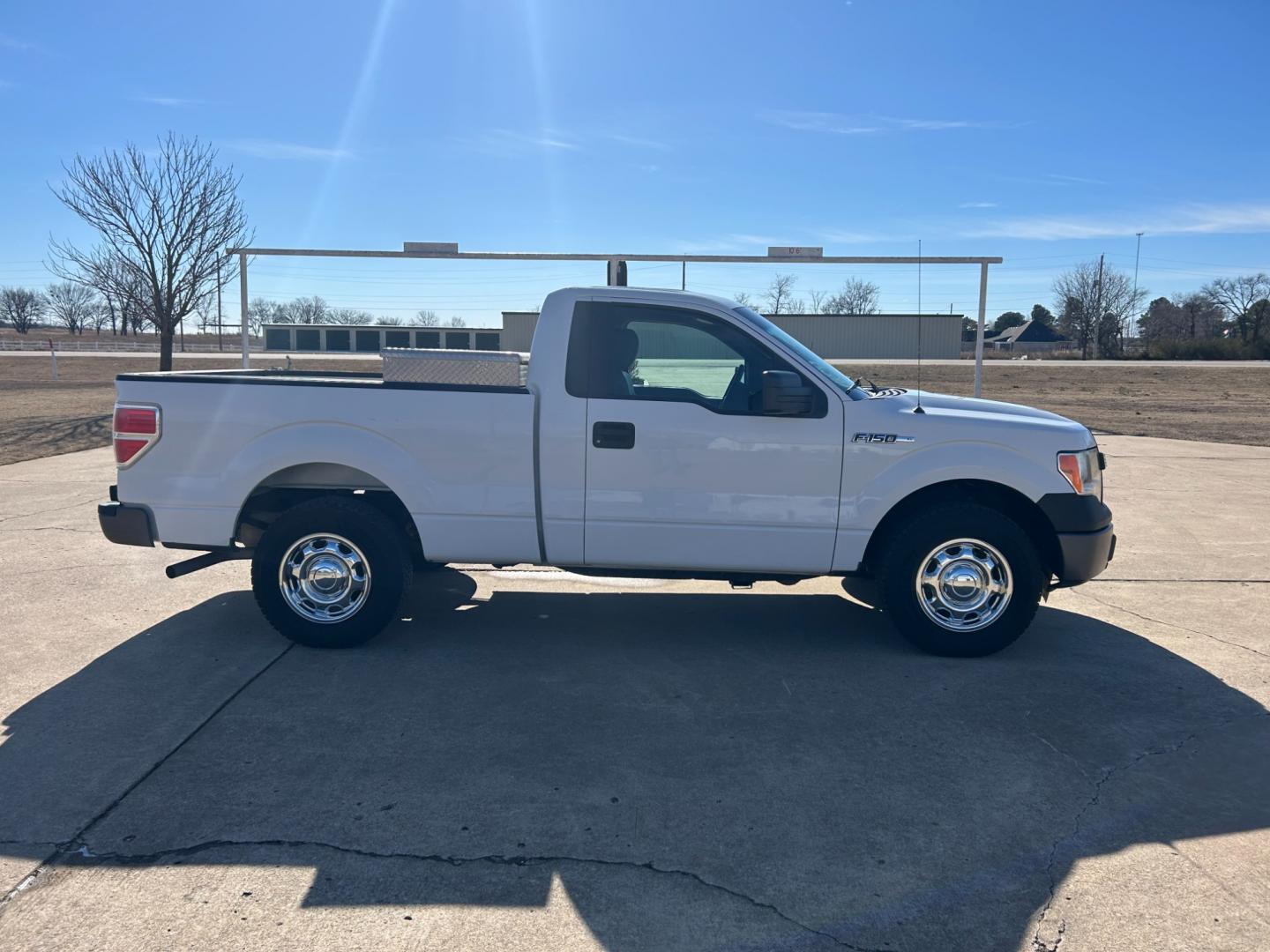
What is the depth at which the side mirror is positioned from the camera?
16.4 ft

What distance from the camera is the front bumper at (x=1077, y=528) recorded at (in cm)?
522

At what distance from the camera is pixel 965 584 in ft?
17.4

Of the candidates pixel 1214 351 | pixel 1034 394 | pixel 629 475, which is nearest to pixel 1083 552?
pixel 629 475

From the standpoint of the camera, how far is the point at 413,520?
5402mm

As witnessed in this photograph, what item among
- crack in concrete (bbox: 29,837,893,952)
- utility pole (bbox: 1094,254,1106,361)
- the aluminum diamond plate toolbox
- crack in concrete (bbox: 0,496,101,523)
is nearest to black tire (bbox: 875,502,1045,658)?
the aluminum diamond plate toolbox

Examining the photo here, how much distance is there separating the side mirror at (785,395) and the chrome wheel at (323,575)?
8.08 ft

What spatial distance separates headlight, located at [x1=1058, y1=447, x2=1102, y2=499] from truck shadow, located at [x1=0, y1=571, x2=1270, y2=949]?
1.00 m

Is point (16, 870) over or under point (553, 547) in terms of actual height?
under

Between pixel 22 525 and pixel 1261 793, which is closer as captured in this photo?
pixel 1261 793

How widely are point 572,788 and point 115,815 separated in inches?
67.9

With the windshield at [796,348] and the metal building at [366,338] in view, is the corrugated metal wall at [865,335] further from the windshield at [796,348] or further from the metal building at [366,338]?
the windshield at [796,348]

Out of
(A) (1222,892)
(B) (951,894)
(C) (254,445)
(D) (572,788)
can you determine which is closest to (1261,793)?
(A) (1222,892)

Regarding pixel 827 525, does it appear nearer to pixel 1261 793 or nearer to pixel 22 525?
pixel 1261 793

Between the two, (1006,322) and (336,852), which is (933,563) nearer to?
(336,852)
